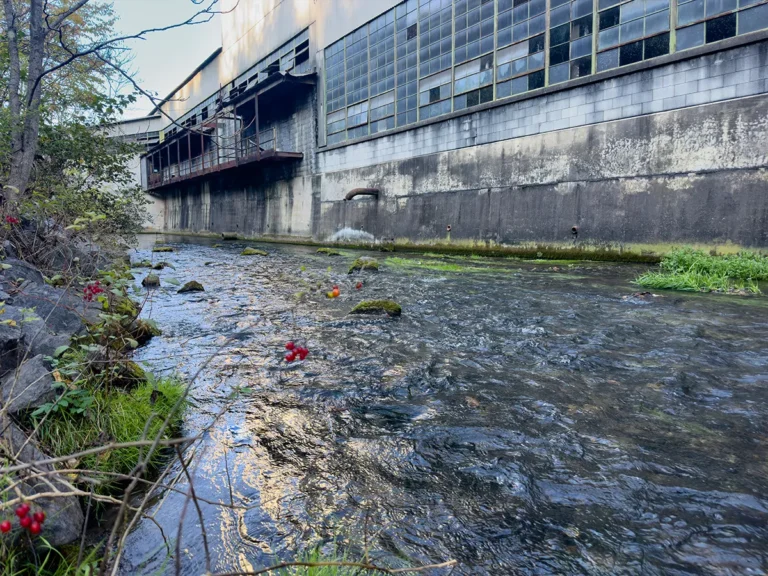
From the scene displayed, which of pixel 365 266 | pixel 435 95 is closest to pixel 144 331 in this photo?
pixel 365 266

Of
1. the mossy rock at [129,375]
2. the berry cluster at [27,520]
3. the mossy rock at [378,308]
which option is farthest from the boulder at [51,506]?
the mossy rock at [378,308]

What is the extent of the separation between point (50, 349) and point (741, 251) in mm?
10312

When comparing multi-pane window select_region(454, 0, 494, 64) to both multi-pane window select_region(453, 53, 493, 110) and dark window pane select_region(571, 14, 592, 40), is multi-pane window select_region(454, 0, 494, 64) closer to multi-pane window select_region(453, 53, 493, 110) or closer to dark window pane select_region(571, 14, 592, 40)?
multi-pane window select_region(453, 53, 493, 110)

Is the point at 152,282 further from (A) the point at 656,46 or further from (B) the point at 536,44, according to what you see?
(A) the point at 656,46

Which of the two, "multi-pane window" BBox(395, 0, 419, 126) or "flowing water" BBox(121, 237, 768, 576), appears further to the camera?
"multi-pane window" BBox(395, 0, 419, 126)

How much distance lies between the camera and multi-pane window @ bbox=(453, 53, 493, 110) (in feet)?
42.8

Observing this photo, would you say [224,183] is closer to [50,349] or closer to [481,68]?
[481,68]

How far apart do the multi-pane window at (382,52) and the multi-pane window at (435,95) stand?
1666mm

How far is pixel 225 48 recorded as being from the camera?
2828 cm

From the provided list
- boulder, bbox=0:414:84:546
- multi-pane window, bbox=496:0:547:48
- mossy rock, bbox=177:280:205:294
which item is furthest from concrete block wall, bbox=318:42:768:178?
boulder, bbox=0:414:84:546

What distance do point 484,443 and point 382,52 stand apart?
651 inches

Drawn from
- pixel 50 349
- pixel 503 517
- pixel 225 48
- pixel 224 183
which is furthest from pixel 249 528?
pixel 225 48

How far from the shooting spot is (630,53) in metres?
10.1

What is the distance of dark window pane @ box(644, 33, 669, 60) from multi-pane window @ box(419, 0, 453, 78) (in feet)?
18.9
